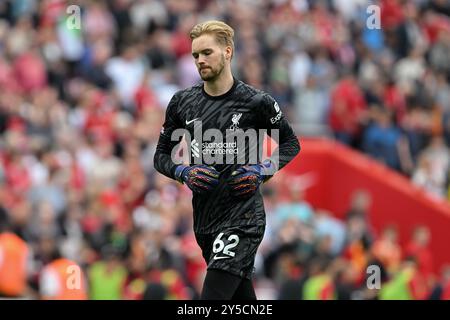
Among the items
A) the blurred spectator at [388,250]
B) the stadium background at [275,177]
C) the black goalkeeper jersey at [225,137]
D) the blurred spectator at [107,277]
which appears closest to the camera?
the black goalkeeper jersey at [225,137]

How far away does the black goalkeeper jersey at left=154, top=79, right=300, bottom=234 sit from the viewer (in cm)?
788

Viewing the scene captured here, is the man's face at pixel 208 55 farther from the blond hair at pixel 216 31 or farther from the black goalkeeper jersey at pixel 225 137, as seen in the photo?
the black goalkeeper jersey at pixel 225 137

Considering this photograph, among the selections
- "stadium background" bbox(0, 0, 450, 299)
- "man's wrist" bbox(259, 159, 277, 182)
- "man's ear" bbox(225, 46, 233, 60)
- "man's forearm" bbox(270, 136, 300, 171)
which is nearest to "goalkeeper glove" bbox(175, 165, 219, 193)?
"man's wrist" bbox(259, 159, 277, 182)

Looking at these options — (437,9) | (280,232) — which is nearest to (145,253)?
(280,232)

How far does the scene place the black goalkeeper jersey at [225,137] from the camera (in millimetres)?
7879

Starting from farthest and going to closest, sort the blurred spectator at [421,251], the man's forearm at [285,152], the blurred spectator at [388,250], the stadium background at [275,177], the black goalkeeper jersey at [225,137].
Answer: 1. the blurred spectator at [421,251]
2. the blurred spectator at [388,250]
3. the stadium background at [275,177]
4. the man's forearm at [285,152]
5. the black goalkeeper jersey at [225,137]

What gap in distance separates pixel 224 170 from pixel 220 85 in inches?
21.2

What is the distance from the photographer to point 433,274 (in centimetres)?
1764

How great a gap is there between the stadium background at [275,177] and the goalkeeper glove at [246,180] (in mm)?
5308

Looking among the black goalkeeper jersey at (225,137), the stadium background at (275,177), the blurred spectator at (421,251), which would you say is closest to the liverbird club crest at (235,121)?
the black goalkeeper jersey at (225,137)

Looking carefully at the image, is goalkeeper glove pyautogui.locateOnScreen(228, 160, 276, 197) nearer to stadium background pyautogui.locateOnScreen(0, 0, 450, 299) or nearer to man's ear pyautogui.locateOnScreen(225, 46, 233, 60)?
man's ear pyautogui.locateOnScreen(225, 46, 233, 60)
